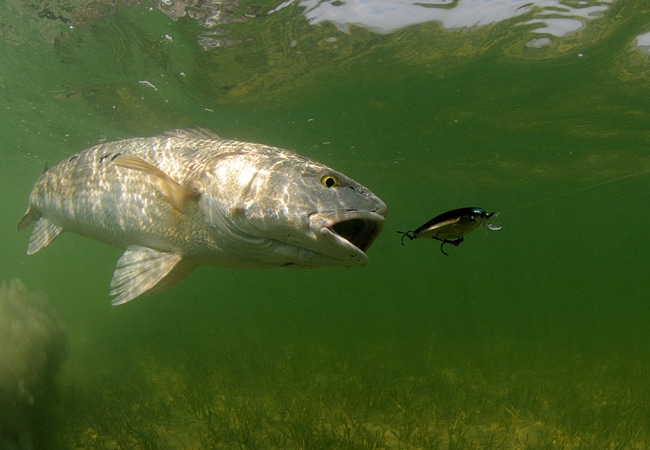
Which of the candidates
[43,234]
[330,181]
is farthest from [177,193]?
[43,234]

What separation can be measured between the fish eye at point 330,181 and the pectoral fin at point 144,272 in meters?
1.63

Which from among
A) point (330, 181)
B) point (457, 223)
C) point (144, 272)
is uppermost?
point (330, 181)

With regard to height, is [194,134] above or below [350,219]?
above

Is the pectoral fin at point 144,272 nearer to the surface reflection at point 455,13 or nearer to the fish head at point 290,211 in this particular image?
the fish head at point 290,211

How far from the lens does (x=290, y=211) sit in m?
3.34

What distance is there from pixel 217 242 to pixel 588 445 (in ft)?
27.9

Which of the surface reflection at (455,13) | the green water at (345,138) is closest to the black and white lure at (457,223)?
the green water at (345,138)

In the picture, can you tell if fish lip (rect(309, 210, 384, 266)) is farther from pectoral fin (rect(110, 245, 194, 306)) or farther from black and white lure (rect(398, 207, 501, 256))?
pectoral fin (rect(110, 245, 194, 306))

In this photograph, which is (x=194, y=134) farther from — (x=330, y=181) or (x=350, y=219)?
(x=350, y=219)

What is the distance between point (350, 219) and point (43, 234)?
17.4 ft

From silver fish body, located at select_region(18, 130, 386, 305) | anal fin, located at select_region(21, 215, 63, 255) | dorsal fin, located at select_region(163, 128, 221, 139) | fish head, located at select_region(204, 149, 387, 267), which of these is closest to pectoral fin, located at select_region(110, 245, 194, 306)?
silver fish body, located at select_region(18, 130, 386, 305)

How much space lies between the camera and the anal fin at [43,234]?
621cm

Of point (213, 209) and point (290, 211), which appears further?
point (213, 209)

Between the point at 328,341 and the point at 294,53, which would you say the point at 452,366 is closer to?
the point at 328,341
